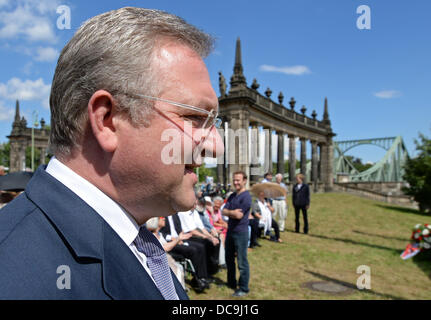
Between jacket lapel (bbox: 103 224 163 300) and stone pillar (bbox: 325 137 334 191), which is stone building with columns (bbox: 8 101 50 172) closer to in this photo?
stone pillar (bbox: 325 137 334 191)

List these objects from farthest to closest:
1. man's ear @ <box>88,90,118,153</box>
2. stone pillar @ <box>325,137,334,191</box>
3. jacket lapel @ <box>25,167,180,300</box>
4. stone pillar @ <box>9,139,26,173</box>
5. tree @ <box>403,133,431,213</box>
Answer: stone pillar @ <box>325,137,334,191</box>
stone pillar @ <box>9,139,26,173</box>
tree @ <box>403,133,431,213</box>
man's ear @ <box>88,90,118,153</box>
jacket lapel @ <box>25,167,180,300</box>

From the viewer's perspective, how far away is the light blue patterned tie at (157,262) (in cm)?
116

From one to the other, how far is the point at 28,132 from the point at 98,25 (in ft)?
178

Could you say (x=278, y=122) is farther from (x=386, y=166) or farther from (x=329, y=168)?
(x=386, y=166)

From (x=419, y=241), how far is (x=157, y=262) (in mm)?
10771

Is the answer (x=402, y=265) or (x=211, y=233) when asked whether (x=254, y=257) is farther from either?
(x=402, y=265)

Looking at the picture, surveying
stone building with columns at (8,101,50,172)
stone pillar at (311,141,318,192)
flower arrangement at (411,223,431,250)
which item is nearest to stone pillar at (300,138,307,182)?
stone pillar at (311,141,318,192)

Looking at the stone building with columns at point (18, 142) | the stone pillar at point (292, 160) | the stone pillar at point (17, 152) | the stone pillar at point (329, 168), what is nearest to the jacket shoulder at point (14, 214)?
the stone pillar at point (292, 160)

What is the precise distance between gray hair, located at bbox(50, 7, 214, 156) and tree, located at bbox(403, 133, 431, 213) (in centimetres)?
3332

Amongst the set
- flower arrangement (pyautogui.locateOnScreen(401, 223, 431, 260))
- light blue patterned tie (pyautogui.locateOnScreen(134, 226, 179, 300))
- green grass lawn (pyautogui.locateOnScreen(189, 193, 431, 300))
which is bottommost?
green grass lawn (pyautogui.locateOnScreen(189, 193, 431, 300))

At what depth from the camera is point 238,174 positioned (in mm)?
7301

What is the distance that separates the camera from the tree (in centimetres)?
2847

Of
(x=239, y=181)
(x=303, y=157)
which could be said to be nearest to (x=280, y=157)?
(x=303, y=157)
